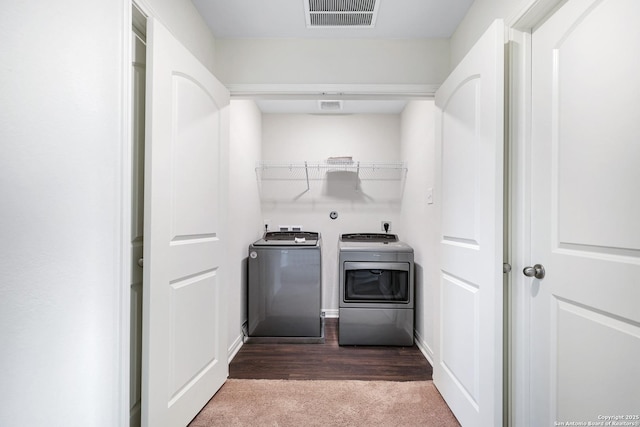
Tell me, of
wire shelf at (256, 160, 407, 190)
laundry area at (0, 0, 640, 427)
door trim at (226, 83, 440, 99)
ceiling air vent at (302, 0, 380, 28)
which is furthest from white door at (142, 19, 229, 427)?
wire shelf at (256, 160, 407, 190)

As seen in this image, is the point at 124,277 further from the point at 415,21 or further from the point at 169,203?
the point at 415,21

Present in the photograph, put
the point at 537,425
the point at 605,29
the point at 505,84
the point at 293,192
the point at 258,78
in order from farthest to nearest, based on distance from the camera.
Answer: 1. the point at 293,192
2. the point at 258,78
3. the point at 505,84
4. the point at 537,425
5. the point at 605,29

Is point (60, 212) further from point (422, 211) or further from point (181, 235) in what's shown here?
point (422, 211)

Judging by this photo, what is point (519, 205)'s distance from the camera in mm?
1247

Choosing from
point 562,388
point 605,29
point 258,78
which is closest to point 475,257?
point 562,388

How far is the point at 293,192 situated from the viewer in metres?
3.31

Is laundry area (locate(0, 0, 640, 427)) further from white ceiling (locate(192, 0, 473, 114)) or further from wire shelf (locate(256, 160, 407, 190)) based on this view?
wire shelf (locate(256, 160, 407, 190))

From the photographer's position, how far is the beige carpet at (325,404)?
5.05 ft

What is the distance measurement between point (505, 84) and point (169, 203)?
1631 millimetres

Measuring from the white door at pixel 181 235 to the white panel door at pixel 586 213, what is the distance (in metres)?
1.59

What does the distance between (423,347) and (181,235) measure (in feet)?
6.94

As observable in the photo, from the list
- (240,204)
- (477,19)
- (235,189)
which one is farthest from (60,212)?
(477,19)

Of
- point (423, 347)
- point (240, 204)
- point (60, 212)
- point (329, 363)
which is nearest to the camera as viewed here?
point (60, 212)

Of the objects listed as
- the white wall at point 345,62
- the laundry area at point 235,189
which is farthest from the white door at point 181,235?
the white wall at point 345,62
